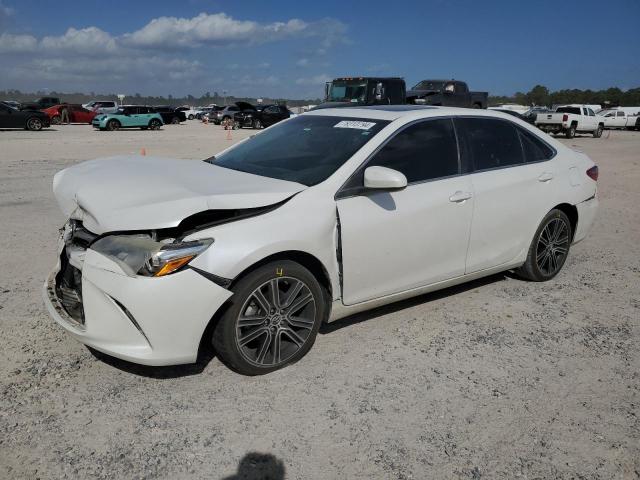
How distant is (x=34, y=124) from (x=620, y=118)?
40.2 meters

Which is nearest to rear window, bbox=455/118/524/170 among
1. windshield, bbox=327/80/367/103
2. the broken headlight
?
the broken headlight

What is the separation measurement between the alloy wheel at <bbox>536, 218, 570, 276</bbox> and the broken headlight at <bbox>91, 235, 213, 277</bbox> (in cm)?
340

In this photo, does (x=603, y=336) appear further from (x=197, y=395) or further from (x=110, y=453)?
(x=110, y=453)

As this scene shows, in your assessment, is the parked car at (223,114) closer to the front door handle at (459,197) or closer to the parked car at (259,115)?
the parked car at (259,115)

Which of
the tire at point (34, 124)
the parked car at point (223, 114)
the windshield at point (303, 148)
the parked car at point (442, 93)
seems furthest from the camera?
the parked car at point (223, 114)

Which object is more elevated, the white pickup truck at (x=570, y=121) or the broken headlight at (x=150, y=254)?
the white pickup truck at (x=570, y=121)

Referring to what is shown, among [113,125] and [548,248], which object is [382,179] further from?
[113,125]

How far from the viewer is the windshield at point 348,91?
59.7 ft

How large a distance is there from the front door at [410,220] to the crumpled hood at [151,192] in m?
0.54

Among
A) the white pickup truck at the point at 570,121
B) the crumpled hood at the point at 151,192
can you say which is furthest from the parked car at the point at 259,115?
the crumpled hood at the point at 151,192

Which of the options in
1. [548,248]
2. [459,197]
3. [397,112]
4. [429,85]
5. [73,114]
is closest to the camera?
[459,197]

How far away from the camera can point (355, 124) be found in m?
4.23

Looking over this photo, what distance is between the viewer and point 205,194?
3.20m

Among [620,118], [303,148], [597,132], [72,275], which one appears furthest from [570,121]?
[72,275]
